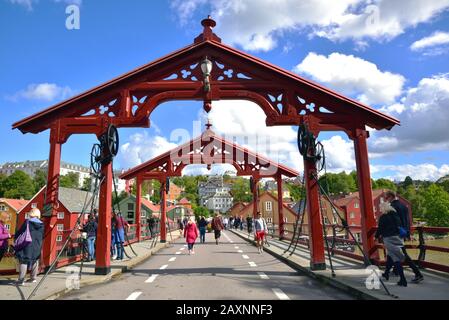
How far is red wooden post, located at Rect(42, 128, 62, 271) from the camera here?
30.0 feet

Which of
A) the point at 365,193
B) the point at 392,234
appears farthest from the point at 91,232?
the point at 392,234

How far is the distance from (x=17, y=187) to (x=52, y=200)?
108018 mm

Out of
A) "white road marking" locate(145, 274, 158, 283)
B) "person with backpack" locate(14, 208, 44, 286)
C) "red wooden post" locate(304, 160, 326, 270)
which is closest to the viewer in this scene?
"person with backpack" locate(14, 208, 44, 286)

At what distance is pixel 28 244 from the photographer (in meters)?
7.42

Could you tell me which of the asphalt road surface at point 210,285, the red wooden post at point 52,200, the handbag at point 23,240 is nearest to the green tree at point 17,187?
the red wooden post at point 52,200

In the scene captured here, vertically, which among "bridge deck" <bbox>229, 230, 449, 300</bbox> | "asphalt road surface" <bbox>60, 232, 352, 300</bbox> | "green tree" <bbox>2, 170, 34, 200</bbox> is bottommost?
"asphalt road surface" <bbox>60, 232, 352, 300</bbox>

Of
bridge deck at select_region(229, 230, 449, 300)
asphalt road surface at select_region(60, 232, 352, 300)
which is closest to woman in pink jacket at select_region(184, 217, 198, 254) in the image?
asphalt road surface at select_region(60, 232, 352, 300)

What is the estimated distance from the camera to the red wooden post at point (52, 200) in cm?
914

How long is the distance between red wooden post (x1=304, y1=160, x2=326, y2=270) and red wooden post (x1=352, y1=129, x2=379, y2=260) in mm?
1242

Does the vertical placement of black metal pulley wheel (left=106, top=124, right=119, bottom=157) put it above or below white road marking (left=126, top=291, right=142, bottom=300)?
above

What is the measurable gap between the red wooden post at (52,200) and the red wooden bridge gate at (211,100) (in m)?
0.03

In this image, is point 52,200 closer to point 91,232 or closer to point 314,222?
point 91,232

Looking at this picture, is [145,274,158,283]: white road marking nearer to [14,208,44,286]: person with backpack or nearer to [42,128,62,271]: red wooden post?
[14,208,44,286]: person with backpack
